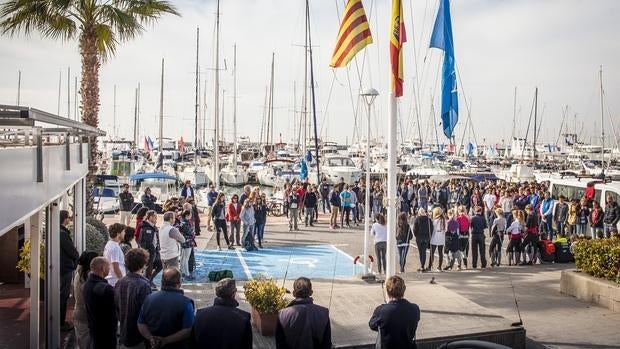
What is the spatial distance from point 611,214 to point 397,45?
12021 mm

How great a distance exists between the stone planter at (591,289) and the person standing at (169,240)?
8.09 meters

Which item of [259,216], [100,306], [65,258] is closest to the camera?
[100,306]

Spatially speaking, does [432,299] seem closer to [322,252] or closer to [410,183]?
[322,252]

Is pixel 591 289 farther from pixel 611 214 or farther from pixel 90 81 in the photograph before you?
pixel 90 81

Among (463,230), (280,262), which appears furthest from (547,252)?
(280,262)

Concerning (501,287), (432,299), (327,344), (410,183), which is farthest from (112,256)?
(410,183)

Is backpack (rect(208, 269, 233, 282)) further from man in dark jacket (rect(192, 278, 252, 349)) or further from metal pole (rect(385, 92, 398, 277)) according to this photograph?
man in dark jacket (rect(192, 278, 252, 349))

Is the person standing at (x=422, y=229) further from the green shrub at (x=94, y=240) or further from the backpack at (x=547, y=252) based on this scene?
the green shrub at (x=94, y=240)

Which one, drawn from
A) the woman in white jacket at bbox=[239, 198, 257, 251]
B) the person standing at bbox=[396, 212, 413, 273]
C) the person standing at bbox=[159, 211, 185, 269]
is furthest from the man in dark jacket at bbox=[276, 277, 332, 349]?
the woman in white jacket at bbox=[239, 198, 257, 251]

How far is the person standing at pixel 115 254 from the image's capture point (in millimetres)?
7848

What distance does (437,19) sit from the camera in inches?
400

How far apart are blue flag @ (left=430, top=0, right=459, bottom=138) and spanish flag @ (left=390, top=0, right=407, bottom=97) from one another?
94cm

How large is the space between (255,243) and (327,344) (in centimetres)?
1270

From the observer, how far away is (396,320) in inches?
229
